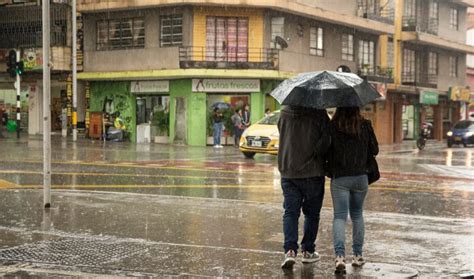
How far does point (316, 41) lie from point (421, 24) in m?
13.2

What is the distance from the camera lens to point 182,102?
33.2m

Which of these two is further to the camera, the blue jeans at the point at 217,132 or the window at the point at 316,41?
the window at the point at 316,41

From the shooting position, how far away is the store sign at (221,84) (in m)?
32.6

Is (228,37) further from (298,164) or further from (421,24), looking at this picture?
(298,164)

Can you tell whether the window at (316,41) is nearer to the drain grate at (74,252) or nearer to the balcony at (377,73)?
the balcony at (377,73)

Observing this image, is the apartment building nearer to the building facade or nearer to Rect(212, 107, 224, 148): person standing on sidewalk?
the building facade

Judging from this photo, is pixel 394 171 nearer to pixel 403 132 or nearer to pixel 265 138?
pixel 265 138

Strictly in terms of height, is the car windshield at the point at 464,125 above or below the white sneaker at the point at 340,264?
above

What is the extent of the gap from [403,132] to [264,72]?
60.7ft

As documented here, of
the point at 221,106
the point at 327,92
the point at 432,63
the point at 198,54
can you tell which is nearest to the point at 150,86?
the point at 198,54

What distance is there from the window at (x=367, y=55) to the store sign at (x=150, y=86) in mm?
12822

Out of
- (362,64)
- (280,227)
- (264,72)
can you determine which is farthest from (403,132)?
(280,227)

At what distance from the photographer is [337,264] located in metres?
6.38

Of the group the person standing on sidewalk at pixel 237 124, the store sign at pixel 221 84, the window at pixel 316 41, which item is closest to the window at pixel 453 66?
the window at pixel 316 41
